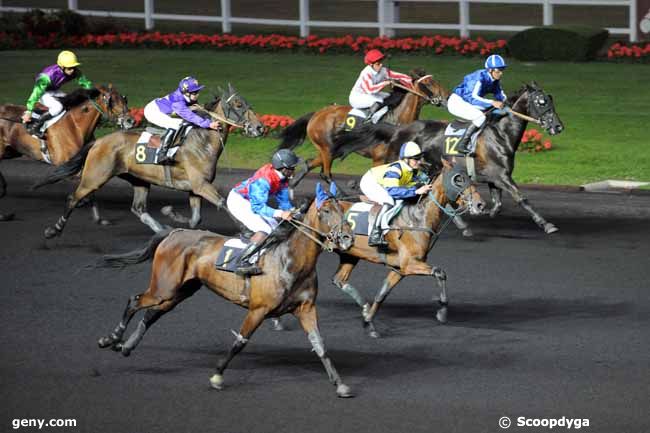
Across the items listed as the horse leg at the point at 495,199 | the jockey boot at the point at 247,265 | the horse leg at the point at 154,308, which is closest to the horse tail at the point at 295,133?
the horse leg at the point at 495,199

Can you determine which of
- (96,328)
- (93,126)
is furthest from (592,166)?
(96,328)

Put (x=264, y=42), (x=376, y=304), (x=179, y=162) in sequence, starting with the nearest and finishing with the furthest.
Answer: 1. (x=376, y=304)
2. (x=179, y=162)
3. (x=264, y=42)

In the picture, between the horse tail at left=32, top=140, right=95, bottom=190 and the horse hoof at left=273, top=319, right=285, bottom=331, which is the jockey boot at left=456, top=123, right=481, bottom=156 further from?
the horse hoof at left=273, top=319, right=285, bottom=331

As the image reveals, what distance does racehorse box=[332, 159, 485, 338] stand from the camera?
1341cm

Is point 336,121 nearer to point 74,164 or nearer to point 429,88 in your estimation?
point 429,88

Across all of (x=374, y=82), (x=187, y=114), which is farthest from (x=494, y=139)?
(x=187, y=114)

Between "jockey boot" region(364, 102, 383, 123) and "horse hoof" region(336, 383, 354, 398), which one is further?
"jockey boot" region(364, 102, 383, 123)

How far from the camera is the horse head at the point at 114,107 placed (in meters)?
18.7

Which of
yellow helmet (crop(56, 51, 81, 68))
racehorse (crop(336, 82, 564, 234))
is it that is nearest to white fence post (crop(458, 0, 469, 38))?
racehorse (crop(336, 82, 564, 234))

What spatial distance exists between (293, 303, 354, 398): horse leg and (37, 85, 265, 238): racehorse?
19.3 ft

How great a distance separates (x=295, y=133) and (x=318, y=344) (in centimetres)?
953

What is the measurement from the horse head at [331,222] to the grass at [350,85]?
10.2m

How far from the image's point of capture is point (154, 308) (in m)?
12.3

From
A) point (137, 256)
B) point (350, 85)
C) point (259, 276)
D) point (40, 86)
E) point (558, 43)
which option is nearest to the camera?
point (259, 276)
